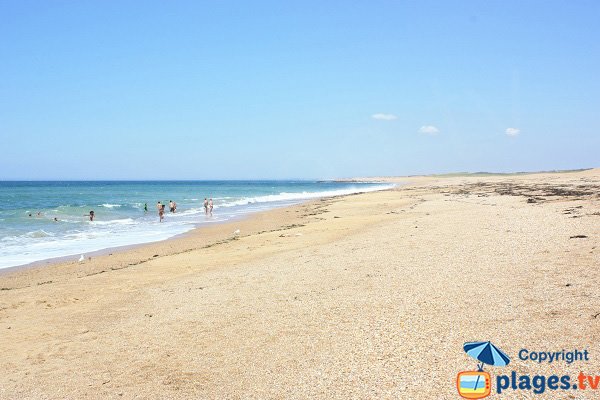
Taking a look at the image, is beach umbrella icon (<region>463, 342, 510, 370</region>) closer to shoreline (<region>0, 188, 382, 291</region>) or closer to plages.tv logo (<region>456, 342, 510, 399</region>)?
plages.tv logo (<region>456, 342, 510, 399</region>)

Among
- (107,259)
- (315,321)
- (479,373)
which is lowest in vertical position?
(107,259)

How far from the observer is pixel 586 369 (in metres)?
4.41

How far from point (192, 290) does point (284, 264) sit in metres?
2.59

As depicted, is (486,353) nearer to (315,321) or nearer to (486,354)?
(486,354)

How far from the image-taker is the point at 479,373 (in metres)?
4.64

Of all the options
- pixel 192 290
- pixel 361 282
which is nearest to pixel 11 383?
pixel 192 290

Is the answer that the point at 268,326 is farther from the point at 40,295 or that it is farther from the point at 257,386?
the point at 40,295

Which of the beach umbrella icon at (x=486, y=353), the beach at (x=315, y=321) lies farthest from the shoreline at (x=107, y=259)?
the beach umbrella icon at (x=486, y=353)

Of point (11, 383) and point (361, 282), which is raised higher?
point (361, 282)

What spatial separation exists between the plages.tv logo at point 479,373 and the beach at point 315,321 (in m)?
0.10

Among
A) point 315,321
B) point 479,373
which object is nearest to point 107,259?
point 315,321

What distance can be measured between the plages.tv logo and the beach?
10 cm

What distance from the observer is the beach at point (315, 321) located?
4.94 metres

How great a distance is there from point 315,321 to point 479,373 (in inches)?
103
